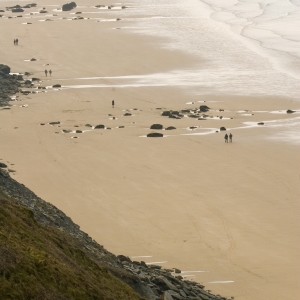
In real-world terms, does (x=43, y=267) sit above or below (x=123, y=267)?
above

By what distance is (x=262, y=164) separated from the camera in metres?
29.6

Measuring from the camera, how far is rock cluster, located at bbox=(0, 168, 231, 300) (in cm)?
1327

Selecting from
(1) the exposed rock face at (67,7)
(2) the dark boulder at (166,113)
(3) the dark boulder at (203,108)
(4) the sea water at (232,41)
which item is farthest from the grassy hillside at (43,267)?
(1) the exposed rock face at (67,7)

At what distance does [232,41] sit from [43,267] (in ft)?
175

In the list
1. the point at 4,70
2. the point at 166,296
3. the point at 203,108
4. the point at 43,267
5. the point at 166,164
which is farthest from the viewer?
the point at 4,70

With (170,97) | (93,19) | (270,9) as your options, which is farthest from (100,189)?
(270,9)

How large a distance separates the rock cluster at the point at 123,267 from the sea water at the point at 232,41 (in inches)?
1084

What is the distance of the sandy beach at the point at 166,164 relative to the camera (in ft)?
63.9

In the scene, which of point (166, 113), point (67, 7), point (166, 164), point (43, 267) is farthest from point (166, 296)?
point (67, 7)

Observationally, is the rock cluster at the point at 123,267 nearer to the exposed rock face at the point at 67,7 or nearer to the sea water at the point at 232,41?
the sea water at the point at 232,41

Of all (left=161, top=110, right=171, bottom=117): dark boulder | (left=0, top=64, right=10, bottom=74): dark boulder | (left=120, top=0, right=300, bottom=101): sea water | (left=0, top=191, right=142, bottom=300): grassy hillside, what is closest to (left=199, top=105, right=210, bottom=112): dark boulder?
(left=161, top=110, right=171, bottom=117): dark boulder

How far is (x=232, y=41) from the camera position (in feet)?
201

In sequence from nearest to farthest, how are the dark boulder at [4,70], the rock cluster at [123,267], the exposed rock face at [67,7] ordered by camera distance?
the rock cluster at [123,267], the dark boulder at [4,70], the exposed rock face at [67,7]

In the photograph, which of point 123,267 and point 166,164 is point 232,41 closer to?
point 166,164
